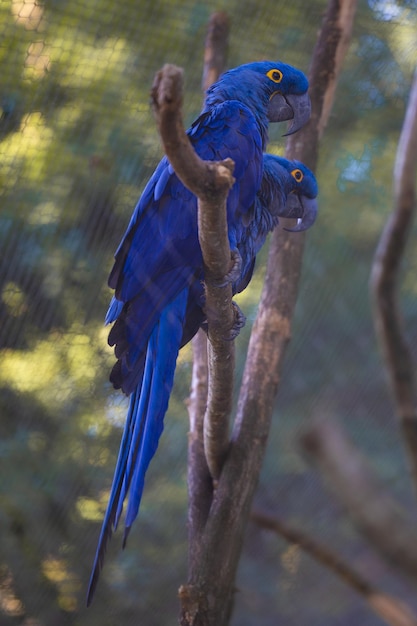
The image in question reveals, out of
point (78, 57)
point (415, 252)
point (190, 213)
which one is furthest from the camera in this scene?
point (415, 252)

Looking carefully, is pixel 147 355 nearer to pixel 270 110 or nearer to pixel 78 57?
pixel 270 110

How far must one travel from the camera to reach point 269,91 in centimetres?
149

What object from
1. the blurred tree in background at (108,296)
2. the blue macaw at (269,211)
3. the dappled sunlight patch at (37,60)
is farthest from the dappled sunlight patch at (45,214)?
the blue macaw at (269,211)

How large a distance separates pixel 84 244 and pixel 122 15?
21.1 inches

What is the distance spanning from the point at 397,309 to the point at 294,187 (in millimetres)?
1036

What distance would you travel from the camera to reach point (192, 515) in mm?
1419

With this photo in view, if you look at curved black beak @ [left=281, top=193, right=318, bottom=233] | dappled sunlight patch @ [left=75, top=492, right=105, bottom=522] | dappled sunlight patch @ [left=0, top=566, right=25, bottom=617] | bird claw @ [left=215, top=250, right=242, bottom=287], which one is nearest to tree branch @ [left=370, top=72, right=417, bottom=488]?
bird claw @ [left=215, top=250, right=242, bottom=287]

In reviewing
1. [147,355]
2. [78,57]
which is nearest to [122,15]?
[78,57]

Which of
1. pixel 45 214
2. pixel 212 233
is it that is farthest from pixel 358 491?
pixel 45 214

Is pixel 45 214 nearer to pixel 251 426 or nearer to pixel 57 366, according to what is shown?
pixel 57 366

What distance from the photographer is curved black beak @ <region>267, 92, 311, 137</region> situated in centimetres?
152

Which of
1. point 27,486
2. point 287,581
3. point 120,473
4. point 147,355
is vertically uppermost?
point 147,355

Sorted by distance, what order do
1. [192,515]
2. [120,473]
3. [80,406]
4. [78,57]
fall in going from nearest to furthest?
[120,473] → [192,515] → [78,57] → [80,406]

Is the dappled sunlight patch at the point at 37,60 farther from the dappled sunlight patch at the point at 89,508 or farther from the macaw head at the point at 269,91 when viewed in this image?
the dappled sunlight patch at the point at 89,508
